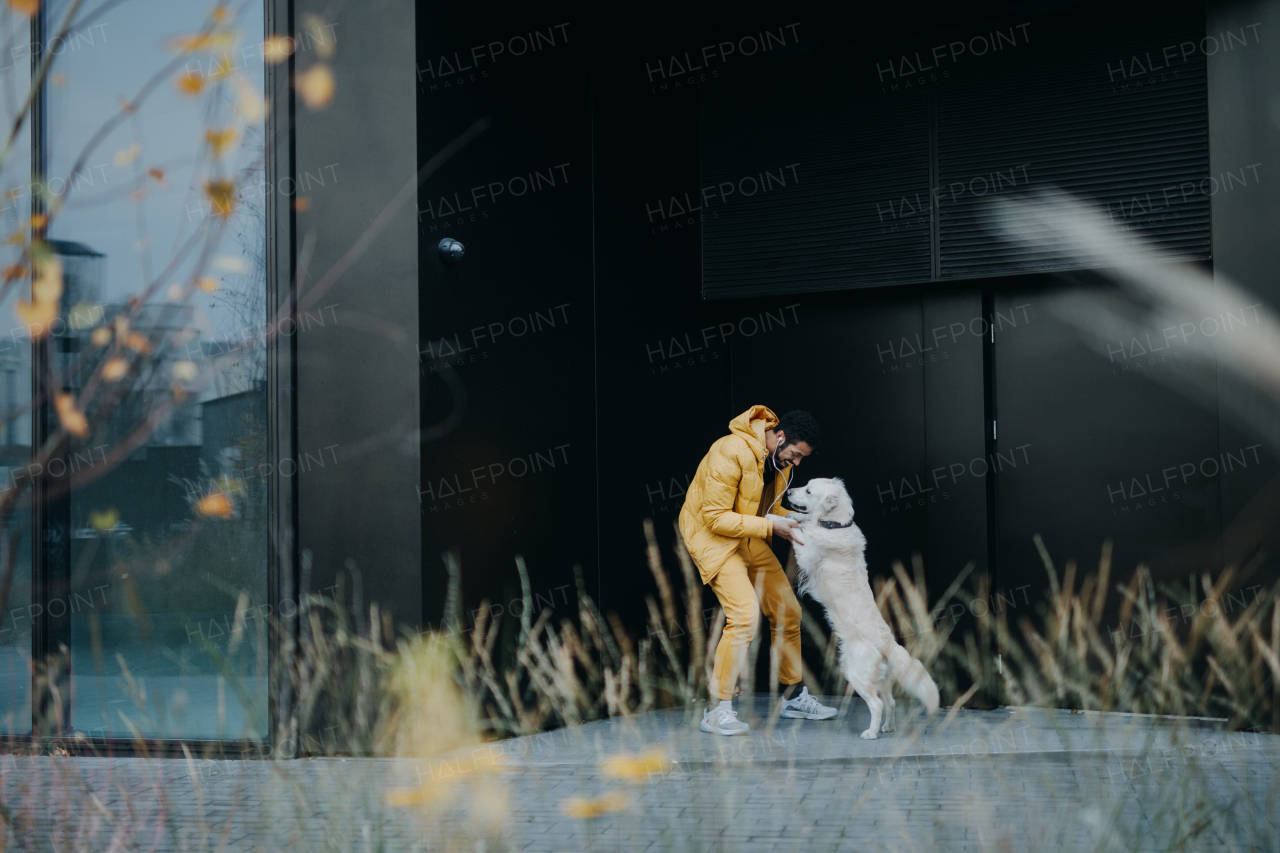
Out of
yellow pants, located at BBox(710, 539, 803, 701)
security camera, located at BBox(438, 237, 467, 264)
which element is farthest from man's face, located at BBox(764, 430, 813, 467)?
security camera, located at BBox(438, 237, 467, 264)

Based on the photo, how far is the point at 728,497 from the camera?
625cm

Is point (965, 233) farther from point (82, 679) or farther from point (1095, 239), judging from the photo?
point (82, 679)

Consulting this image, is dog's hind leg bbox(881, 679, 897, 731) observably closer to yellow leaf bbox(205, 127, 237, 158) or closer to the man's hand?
the man's hand

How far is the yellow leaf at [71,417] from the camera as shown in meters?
1.43

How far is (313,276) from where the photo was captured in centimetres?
592

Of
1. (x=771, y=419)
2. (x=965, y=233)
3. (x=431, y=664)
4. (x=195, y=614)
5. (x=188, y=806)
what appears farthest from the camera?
(x=965, y=233)

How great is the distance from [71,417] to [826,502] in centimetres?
497

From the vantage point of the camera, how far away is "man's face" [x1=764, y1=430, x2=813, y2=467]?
20.8 feet

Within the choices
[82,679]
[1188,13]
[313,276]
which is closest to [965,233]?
[1188,13]

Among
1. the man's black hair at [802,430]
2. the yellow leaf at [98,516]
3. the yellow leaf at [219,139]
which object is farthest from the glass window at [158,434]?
the yellow leaf at [219,139]

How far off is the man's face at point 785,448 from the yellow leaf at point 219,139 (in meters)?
5.10

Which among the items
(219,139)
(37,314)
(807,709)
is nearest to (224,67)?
(219,139)

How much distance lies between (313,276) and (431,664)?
7.17 feet

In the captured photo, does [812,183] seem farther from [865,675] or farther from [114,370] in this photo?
[114,370]
